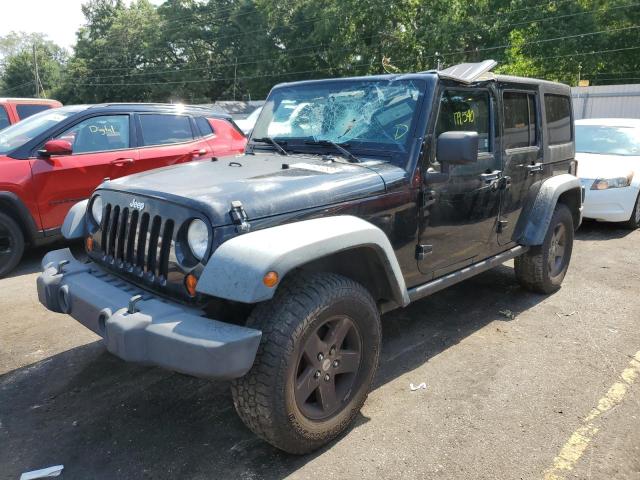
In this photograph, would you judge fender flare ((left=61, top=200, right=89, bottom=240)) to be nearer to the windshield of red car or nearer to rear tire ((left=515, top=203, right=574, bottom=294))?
the windshield of red car

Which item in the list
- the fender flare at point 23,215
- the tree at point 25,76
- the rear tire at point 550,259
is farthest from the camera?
the tree at point 25,76

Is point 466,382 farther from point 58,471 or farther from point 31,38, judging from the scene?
point 31,38

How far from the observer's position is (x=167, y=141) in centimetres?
662

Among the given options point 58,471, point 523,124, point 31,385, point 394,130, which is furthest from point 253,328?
point 523,124

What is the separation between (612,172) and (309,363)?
6585 mm

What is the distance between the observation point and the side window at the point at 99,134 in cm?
595

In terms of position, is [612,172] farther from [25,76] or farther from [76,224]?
[25,76]

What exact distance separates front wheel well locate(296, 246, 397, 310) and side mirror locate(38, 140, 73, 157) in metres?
4.07

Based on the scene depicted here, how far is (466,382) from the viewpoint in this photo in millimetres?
3385

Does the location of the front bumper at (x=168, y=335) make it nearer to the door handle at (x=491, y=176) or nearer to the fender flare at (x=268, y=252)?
the fender flare at (x=268, y=252)

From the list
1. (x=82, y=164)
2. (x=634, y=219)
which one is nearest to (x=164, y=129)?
(x=82, y=164)

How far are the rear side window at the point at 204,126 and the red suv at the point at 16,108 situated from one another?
3.88 m

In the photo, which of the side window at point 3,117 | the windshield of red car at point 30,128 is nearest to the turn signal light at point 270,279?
the windshield of red car at point 30,128

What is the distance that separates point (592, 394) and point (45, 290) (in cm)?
337
